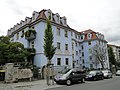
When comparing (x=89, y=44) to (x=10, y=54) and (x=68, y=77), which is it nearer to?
(x=10, y=54)

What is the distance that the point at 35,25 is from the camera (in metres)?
31.0

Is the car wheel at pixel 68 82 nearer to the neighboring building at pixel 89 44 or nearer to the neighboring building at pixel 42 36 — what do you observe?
the neighboring building at pixel 42 36

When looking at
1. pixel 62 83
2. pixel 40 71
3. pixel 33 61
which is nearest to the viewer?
pixel 62 83

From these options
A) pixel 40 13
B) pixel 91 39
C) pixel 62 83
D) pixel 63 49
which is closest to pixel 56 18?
pixel 40 13

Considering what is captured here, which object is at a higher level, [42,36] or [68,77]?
[42,36]

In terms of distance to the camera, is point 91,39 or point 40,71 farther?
point 91,39

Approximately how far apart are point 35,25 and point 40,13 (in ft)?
9.60

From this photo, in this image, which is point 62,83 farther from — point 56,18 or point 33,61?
point 56,18

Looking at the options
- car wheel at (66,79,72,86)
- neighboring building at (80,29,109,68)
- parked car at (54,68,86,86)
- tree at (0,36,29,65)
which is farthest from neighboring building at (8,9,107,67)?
neighboring building at (80,29,109,68)

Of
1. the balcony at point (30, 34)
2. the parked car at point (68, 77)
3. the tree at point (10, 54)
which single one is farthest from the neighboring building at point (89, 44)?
the parked car at point (68, 77)

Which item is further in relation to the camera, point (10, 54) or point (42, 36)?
point (42, 36)

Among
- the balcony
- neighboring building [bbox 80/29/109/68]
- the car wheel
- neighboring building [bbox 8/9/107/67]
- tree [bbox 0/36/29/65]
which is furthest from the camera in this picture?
neighboring building [bbox 80/29/109/68]

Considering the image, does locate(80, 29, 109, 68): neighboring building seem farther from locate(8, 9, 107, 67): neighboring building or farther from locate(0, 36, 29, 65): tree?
locate(0, 36, 29, 65): tree

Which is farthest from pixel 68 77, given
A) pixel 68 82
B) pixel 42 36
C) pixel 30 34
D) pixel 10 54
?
pixel 30 34
